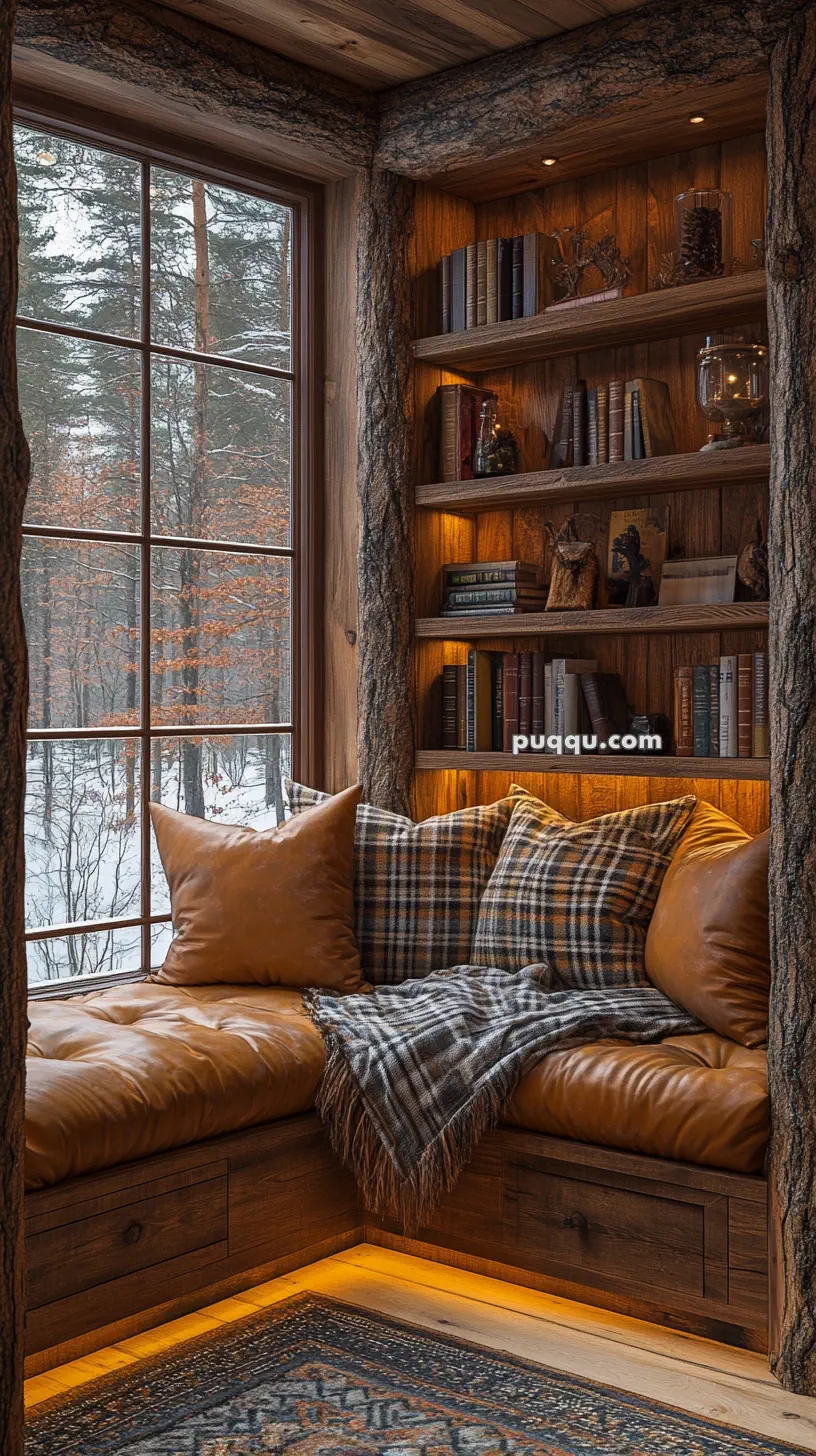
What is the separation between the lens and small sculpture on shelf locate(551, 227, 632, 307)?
337cm

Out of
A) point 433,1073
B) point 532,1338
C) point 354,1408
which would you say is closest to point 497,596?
point 433,1073

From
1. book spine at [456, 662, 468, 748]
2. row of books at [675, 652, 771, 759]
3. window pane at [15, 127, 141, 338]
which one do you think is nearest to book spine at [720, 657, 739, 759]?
row of books at [675, 652, 771, 759]

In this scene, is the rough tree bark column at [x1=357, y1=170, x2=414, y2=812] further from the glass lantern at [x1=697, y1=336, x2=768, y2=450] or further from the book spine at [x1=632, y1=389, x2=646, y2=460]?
the glass lantern at [x1=697, y1=336, x2=768, y2=450]

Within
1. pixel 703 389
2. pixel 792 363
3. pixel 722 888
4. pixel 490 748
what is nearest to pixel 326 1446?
pixel 722 888

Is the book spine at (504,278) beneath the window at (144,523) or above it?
above

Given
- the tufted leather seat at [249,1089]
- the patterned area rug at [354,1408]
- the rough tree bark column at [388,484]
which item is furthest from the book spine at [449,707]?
the patterned area rug at [354,1408]

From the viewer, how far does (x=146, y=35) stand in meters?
3.07

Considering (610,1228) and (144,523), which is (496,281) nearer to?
(144,523)

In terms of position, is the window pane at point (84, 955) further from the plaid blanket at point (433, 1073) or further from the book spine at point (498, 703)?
the book spine at point (498, 703)

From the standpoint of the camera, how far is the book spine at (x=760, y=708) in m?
3.05

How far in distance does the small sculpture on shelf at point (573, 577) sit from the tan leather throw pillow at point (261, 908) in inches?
32.4

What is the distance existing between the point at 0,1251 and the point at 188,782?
1658 millimetres

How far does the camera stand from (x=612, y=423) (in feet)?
11.0

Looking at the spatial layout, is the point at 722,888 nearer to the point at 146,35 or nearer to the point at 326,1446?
the point at 326,1446
